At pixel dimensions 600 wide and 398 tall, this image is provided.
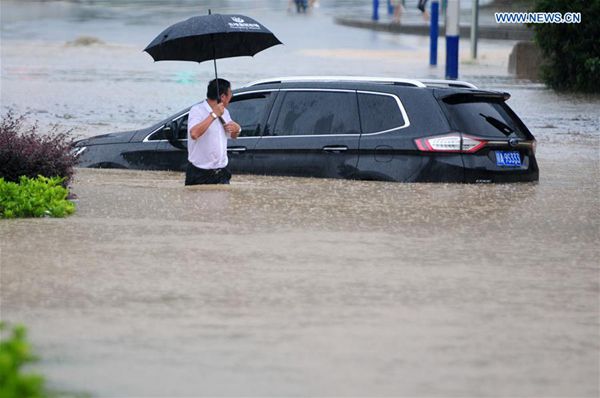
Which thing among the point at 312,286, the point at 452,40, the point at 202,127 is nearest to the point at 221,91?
the point at 202,127

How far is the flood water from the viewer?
6.77m

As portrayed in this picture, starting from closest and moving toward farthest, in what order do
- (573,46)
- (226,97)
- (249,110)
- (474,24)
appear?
(226,97) < (249,110) < (573,46) < (474,24)

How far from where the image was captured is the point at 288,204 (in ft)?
41.5

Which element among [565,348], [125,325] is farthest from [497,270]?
[125,325]

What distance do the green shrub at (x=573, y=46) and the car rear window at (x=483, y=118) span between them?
14.7 metres

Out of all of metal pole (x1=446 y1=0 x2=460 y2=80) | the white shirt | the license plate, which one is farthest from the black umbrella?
metal pole (x1=446 y1=0 x2=460 y2=80)

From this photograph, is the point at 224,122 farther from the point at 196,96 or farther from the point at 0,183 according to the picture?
the point at 196,96

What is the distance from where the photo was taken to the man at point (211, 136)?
13.3 m

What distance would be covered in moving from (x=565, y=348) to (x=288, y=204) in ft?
18.3

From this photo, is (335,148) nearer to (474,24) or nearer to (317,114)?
(317,114)

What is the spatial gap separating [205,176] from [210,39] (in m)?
1.75

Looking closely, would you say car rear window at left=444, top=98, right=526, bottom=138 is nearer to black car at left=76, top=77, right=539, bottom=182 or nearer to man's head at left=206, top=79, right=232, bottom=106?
black car at left=76, top=77, right=539, bottom=182

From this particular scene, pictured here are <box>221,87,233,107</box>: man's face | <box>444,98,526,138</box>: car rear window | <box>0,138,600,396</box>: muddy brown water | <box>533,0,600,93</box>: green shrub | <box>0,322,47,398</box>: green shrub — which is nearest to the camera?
<box>0,322,47,398</box>: green shrub

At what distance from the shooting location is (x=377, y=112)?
1391cm
